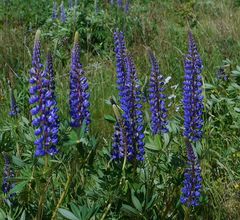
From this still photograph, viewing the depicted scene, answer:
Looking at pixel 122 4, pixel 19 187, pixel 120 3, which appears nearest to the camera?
pixel 19 187

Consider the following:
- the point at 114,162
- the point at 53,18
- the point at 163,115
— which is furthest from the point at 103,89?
the point at 53,18

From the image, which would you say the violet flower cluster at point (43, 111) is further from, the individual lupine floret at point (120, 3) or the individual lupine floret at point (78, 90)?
the individual lupine floret at point (120, 3)

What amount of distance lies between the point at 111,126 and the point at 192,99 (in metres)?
1.17

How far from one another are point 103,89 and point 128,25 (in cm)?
200

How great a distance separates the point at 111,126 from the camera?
11.7 ft

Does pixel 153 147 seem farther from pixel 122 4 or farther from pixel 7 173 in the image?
pixel 122 4

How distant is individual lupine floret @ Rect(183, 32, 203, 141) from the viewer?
2492 mm

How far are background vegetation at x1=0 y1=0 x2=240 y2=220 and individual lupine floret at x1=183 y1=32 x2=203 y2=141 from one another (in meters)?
0.10

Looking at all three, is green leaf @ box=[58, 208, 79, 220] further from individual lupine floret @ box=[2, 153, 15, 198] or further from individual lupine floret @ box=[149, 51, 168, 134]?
individual lupine floret @ box=[149, 51, 168, 134]

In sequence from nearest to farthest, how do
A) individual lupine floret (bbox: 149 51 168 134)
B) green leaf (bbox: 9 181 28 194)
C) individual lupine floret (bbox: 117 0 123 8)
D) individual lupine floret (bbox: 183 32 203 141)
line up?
green leaf (bbox: 9 181 28 194), individual lupine floret (bbox: 149 51 168 134), individual lupine floret (bbox: 183 32 203 141), individual lupine floret (bbox: 117 0 123 8)

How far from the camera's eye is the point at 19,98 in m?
3.46

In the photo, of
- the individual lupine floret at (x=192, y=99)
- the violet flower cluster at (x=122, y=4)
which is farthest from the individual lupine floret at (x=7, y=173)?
the violet flower cluster at (x=122, y=4)

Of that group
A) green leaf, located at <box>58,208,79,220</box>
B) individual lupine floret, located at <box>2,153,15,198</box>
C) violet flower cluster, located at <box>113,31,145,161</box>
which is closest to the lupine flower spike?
violet flower cluster, located at <box>113,31,145,161</box>

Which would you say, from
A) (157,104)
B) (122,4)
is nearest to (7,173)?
(157,104)
